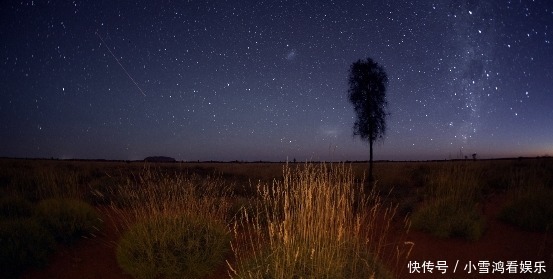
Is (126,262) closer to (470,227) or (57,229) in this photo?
(57,229)

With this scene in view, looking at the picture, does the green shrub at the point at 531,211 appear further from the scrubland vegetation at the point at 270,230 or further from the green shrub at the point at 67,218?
the green shrub at the point at 67,218

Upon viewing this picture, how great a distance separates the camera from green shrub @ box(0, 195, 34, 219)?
7.71m

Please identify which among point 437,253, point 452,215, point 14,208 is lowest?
point 437,253

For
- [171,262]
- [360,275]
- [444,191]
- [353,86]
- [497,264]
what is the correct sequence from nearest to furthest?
[360,275]
[171,262]
[497,264]
[444,191]
[353,86]

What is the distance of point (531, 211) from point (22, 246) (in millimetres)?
10049

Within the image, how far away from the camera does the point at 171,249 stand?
19.5 feet

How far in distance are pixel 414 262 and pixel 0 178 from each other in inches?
614

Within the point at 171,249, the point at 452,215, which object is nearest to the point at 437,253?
the point at 452,215

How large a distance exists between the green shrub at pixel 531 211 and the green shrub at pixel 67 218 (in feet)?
29.3

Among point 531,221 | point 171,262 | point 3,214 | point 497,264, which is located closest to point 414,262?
point 497,264

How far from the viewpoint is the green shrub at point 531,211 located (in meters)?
7.99

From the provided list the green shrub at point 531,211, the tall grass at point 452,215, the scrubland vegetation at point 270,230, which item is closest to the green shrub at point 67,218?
the scrubland vegetation at point 270,230

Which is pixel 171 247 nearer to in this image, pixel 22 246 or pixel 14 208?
pixel 22 246

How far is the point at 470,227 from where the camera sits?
25.0 ft
